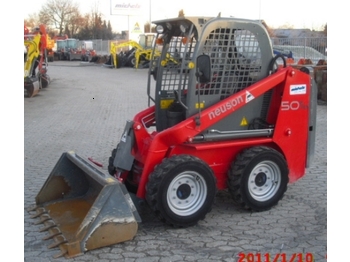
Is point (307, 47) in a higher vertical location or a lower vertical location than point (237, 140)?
higher

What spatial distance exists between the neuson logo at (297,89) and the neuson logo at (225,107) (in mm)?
687

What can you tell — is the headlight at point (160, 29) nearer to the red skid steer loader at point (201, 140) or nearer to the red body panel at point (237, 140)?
the red skid steer loader at point (201, 140)

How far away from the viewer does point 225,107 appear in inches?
189

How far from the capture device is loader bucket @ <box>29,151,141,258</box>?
13.6ft

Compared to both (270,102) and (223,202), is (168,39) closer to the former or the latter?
(270,102)

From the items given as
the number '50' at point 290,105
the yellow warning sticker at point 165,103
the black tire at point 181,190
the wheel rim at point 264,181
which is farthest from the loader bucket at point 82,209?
the number '50' at point 290,105

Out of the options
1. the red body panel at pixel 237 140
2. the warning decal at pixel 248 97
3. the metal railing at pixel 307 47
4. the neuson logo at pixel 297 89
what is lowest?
the red body panel at pixel 237 140

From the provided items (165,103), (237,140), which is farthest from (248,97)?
(165,103)

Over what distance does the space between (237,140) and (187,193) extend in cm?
88

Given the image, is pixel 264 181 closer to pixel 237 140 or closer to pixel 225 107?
pixel 237 140

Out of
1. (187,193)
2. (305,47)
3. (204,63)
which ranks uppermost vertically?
(305,47)

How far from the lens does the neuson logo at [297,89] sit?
201 inches

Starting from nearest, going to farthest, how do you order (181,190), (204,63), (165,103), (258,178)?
(204,63) < (181,190) < (258,178) < (165,103)

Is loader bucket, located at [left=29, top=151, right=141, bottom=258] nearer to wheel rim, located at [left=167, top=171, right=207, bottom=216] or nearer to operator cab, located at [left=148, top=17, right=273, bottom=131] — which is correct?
wheel rim, located at [left=167, top=171, right=207, bottom=216]
